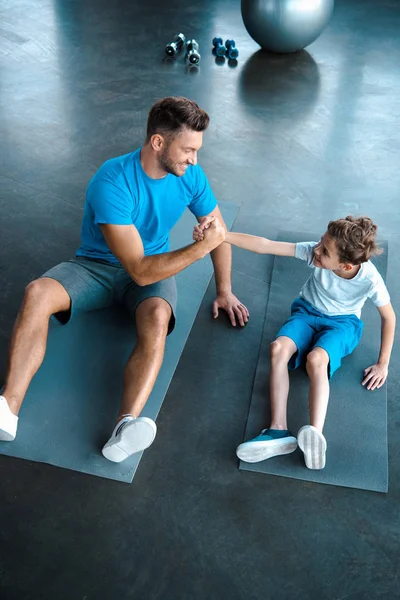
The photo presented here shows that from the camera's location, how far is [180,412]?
2582 mm

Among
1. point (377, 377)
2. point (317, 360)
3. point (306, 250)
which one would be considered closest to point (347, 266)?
point (306, 250)

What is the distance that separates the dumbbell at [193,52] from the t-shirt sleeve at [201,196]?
2.84 metres

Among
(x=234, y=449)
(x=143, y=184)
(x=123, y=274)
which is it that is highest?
(x=143, y=184)

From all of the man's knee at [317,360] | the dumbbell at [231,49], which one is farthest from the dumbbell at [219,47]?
the man's knee at [317,360]

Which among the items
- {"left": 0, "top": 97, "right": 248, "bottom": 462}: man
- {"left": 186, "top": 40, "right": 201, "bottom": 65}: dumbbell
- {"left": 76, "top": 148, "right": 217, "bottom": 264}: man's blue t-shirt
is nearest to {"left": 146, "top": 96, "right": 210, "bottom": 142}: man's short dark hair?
{"left": 0, "top": 97, "right": 248, "bottom": 462}: man

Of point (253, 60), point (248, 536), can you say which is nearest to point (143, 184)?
point (248, 536)

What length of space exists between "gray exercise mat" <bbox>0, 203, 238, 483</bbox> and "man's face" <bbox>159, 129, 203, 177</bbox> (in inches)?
30.1

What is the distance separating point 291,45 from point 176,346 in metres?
3.43

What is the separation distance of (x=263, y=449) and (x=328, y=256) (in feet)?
2.56

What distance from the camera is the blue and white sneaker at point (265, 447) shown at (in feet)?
7.67

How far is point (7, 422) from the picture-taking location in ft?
7.50

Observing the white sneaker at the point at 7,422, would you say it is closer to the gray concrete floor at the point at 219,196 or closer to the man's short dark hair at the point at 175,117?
the gray concrete floor at the point at 219,196

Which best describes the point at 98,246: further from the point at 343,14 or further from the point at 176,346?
the point at 343,14

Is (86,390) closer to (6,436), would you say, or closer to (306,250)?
(6,436)
